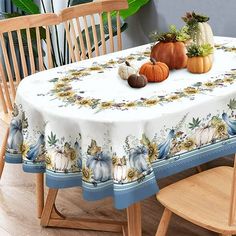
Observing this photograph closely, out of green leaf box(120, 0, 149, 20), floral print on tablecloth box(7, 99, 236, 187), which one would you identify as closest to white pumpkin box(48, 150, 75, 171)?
floral print on tablecloth box(7, 99, 236, 187)

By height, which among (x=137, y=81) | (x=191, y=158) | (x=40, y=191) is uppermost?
(x=137, y=81)

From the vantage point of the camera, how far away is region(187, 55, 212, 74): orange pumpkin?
225 centimetres

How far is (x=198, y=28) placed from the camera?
2350 mm

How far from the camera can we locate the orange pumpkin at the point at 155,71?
220cm

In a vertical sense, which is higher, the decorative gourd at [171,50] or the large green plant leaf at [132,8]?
the decorative gourd at [171,50]

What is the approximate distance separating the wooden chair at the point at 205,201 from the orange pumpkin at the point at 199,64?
429 mm

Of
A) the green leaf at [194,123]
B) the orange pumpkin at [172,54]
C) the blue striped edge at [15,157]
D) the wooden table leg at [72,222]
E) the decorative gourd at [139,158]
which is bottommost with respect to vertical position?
the wooden table leg at [72,222]

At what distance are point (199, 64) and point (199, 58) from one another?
3cm

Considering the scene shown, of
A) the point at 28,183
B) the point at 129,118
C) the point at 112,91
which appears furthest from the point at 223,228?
the point at 28,183

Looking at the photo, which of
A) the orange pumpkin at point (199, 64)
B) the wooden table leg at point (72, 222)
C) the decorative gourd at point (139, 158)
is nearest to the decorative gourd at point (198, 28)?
the orange pumpkin at point (199, 64)

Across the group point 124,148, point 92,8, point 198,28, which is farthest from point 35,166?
point 92,8

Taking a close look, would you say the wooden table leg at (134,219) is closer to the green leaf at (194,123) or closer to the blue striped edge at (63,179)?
the blue striped edge at (63,179)

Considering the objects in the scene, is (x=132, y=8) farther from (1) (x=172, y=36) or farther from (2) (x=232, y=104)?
(2) (x=232, y=104)

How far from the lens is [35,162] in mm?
2086
